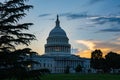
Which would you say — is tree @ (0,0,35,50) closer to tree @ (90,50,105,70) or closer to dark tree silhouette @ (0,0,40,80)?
dark tree silhouette @ (0,0,40,80)

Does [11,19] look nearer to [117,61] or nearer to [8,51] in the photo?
[8,51]

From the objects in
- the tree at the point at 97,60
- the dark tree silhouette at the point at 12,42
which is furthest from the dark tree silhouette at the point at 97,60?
the dark tree silhouette at the point at 12,42

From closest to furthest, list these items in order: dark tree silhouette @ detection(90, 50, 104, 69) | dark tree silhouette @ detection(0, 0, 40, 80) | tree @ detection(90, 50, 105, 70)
Result: dark tree silhouette @ detection(0, 0, 40, 80) → tree @ detection(90, 50, 105, 70) → dark tree silhouette @ detection(90, 50, 104, 69)

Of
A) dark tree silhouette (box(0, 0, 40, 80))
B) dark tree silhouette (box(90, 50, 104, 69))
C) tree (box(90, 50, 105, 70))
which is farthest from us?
dark tree silhouette (box(90, 50, 104, 69))

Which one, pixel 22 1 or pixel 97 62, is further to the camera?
pixel 97 62

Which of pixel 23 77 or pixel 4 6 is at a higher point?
pixel 4 6

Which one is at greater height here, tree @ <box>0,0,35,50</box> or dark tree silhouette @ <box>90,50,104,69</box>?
dark tree silhouette @ <box>90,50,104,69</box>

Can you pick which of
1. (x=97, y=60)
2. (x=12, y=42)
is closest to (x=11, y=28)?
(x=12, y=42)

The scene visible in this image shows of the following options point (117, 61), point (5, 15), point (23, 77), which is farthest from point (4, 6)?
point (117, 61)

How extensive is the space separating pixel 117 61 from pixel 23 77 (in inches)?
6064

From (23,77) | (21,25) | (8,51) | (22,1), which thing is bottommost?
(23,77)

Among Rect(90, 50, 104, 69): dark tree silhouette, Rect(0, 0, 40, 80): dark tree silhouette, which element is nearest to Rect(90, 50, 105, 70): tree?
Rect(90, 50, 104, 69): dark tree silhouette

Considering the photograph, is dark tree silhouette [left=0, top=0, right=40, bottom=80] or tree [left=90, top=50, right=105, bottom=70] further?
tree [left=90, top=50, right=105, bottom=70]

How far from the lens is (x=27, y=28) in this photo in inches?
484
